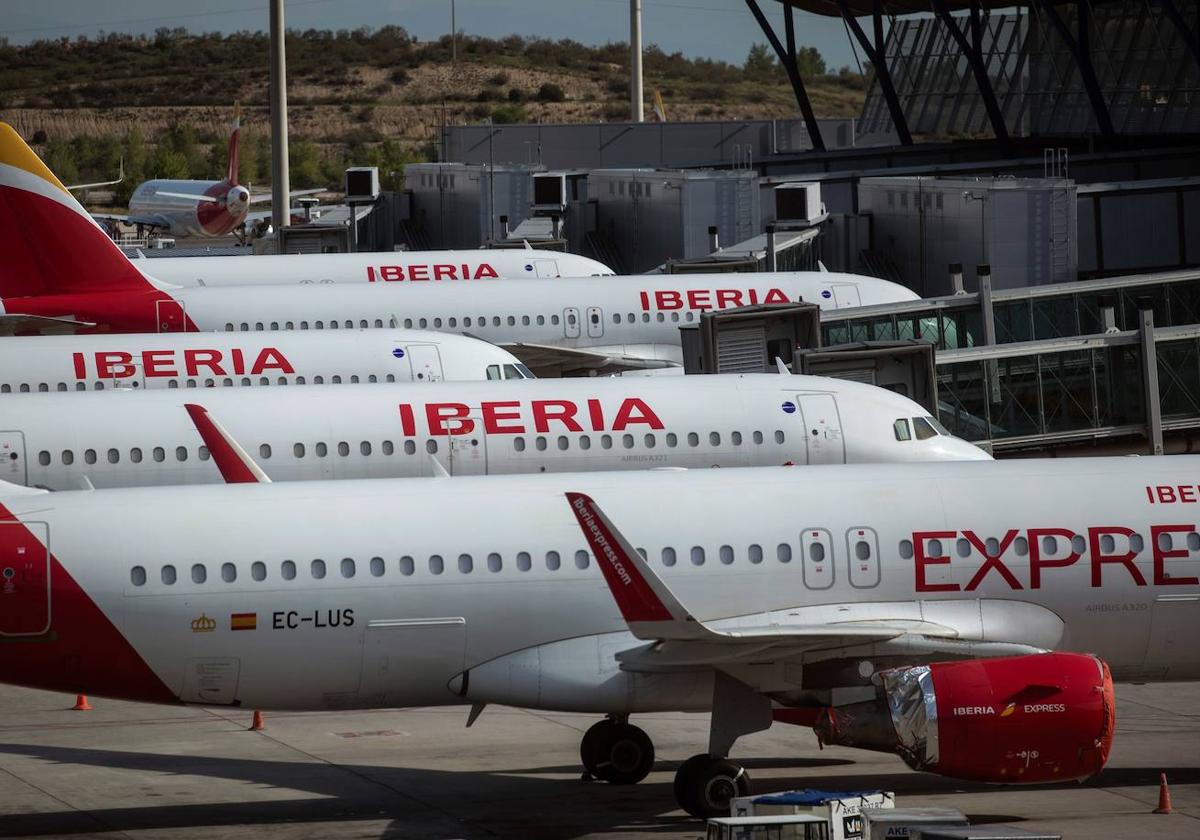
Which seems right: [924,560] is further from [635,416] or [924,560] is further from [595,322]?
[595,322]

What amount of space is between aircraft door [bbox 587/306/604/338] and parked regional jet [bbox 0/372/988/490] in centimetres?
1601

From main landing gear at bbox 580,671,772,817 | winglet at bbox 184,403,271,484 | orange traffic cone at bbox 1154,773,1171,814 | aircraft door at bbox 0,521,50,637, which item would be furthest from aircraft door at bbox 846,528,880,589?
aircraft door at bbox 0,521,50,637

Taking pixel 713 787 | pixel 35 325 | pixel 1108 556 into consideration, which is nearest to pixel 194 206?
pixel 35 325

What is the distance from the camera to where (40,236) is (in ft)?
146

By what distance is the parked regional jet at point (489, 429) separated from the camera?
31.9m

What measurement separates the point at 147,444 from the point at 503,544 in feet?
37.7

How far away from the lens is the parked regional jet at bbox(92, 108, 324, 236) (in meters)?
120

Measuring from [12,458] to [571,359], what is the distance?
1881cm

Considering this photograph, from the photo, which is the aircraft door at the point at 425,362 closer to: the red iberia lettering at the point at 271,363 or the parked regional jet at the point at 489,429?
the red iberia lettering at the point at 271,363

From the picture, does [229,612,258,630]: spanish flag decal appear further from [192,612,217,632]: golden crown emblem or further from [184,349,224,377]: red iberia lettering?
[184,349,224,377]: red iberia lettering

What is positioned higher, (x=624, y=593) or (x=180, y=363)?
(x=180, y=363)

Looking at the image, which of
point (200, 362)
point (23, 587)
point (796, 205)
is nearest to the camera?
point (23, 587)

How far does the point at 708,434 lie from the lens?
107 ft

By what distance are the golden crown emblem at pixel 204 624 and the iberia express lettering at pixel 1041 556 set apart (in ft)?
26.9
